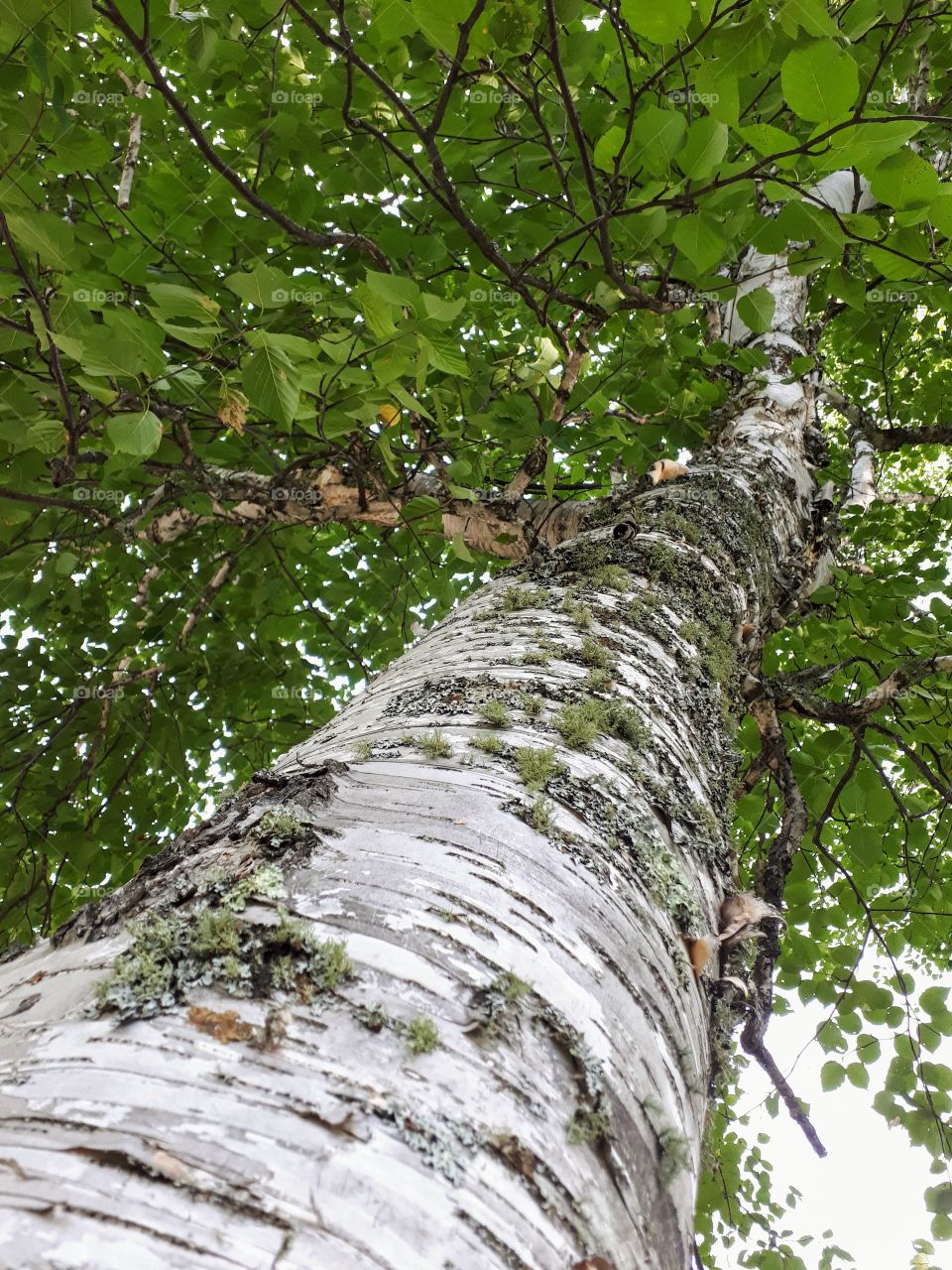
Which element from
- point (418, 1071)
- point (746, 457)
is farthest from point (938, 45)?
point (418, 1071)

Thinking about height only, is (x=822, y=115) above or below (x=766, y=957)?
above

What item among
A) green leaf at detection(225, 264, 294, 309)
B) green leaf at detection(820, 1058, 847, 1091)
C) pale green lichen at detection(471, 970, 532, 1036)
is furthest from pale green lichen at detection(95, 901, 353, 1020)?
green leaf at detection(820, 1058, 847, 1091)

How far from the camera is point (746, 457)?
9.98ft

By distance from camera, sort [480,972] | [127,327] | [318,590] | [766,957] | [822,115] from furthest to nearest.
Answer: [318,590]
[766,957]
[127,327]
[822,115]
[480,972]

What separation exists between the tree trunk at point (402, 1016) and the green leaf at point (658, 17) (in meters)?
1.13

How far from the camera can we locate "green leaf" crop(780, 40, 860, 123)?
128cm

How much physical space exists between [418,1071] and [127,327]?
1.43 meters

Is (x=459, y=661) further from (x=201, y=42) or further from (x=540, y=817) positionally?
(x=201, y=42)

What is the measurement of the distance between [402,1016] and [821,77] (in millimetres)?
1527

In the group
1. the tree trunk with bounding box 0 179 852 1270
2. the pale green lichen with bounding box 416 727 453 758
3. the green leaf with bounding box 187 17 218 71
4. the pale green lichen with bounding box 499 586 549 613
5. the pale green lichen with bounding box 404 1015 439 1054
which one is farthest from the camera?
the green leaf with bounding box 187 17 218 71

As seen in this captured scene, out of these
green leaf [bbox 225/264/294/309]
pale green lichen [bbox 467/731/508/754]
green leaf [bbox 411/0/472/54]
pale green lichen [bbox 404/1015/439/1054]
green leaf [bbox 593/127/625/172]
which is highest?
green leaf [bbox 593/127/625/172]

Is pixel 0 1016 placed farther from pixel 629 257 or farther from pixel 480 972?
pixel 629 257

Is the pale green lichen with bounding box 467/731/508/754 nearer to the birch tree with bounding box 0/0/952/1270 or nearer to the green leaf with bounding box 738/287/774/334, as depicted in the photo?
the birch tree with bounding box 0/0/952/1270

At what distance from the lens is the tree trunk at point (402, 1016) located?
534 millimetres
